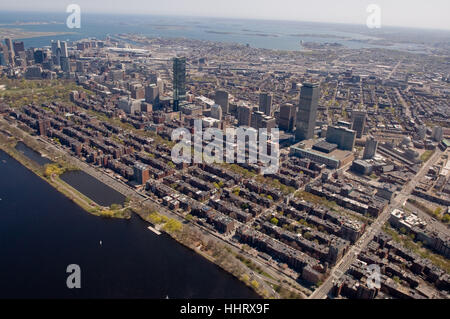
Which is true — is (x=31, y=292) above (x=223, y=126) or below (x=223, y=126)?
below

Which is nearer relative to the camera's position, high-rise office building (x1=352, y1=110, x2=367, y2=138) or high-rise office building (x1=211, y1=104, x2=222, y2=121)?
high-rise office building (x1=352, y1=110, x2=367, y2=138)

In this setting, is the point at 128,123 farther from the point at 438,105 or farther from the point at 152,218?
the point at 438,105

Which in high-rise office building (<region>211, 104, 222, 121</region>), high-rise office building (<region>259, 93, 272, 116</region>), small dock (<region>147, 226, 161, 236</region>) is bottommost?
small dock (<region>147, 226, 161, 236</region>)

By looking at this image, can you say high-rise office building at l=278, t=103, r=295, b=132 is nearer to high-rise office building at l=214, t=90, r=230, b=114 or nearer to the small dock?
high-rise office building at l=214, t=90, r=230, b=114

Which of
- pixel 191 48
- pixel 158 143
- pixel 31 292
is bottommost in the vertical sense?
pixel 31 292

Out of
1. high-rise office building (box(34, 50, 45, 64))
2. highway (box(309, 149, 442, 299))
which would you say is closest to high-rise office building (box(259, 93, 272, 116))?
highway (box(309, 149, 442, 299))

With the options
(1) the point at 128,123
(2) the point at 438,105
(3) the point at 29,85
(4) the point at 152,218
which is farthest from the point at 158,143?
(2) the point at 438,105
